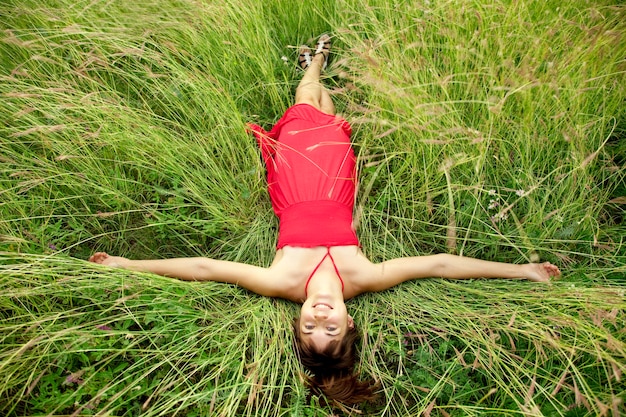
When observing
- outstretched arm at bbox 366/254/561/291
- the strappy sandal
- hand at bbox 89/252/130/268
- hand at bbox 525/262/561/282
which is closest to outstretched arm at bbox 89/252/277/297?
hand at bbox 89/252/130/268

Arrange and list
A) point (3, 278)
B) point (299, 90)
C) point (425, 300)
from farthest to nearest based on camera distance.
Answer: point (299, 90), point (425, 300), point (3, 278)

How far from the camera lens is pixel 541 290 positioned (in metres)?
2.53

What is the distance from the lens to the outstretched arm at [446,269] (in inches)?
103

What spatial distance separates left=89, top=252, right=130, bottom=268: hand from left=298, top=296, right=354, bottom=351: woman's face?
1030mm

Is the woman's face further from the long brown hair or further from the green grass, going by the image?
the green grass

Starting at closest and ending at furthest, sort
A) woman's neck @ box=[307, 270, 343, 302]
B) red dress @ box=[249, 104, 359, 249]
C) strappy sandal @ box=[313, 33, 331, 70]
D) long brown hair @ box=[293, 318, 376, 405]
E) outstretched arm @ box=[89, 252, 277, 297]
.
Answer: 1. long brown hair @ box=[293, 318, 376, 405]
2. woman's neck @ box=[307, 270, 343, 302]
3. outstretched arm @ box=[89, 252, 277, 297]
4. red dress @ box=[249, 104, 359, 249]
5. strappy sandal @ box=[313, 33, 331, 70]

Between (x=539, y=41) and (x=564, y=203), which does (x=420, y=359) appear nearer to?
(x=564, y=203)

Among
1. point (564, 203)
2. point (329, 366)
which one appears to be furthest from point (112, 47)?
point (564, 203)

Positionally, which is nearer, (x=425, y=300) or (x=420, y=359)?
(x=420, y=359)

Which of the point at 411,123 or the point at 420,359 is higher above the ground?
the point at 411,123

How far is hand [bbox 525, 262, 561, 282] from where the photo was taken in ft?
8.50

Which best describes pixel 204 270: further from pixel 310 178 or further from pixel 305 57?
pixel 305 57

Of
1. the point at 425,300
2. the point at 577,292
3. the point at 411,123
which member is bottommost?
the point at 425,300

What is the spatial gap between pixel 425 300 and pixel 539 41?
4.84ft
